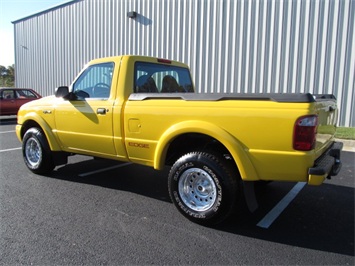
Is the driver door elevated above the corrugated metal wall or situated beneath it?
situated beneath

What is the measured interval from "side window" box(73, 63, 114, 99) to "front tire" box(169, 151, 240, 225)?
5.28 ft

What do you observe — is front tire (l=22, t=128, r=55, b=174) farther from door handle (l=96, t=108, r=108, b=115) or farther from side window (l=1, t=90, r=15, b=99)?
side window (l=1, t=90, r=15, b=99)

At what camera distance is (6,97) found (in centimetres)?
1380

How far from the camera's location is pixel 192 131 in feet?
11.7

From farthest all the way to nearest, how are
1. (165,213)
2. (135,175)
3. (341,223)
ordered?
(135,175)
(165,213)
(341,223)

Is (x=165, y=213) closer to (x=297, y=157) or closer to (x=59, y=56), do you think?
(x=297, y=157)

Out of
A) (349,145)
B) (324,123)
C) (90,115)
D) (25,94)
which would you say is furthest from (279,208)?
(25,94)

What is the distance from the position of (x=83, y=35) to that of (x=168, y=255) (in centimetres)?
1585

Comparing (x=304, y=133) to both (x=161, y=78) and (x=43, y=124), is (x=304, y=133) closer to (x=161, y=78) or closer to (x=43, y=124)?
(x=161, y=78)

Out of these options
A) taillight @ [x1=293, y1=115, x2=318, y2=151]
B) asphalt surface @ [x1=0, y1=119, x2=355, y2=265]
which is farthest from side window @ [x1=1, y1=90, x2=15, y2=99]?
taillight @ [x1=293, y1=115, x2=318, y2=151]

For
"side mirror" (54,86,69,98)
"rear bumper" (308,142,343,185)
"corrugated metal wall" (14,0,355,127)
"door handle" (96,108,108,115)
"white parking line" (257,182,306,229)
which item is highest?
"corrugated metal wall" (14,0,355,127)

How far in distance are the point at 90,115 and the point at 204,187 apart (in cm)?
197

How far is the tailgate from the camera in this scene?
331 centimetres

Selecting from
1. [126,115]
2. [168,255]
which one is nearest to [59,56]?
[126,115]
